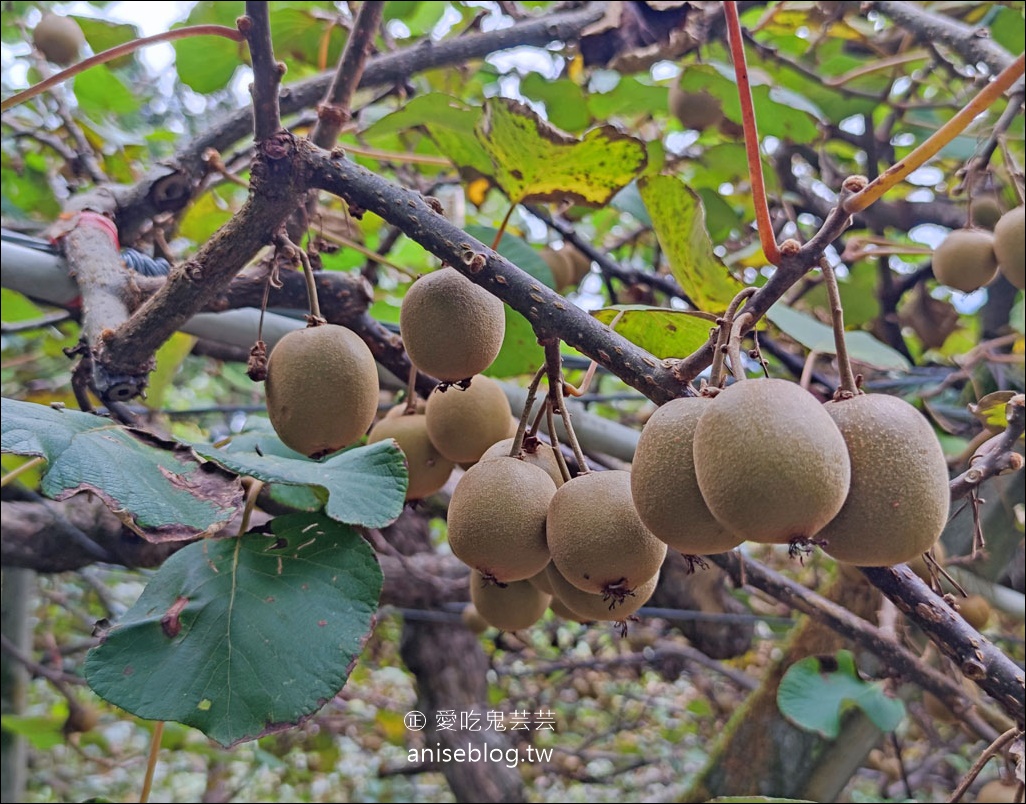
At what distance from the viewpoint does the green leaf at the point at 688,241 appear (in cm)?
106

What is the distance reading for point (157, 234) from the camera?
134 centimetres

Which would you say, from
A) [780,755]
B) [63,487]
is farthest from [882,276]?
[63,487]

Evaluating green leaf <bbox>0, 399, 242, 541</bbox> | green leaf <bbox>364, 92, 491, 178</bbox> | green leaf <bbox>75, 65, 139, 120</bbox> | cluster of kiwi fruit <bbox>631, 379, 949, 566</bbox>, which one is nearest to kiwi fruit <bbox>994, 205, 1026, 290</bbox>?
green leaf <bbox>364, 92, 491, 178</bbox>

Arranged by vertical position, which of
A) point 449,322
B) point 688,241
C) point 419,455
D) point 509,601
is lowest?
point 509,601

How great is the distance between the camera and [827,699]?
1.52 m

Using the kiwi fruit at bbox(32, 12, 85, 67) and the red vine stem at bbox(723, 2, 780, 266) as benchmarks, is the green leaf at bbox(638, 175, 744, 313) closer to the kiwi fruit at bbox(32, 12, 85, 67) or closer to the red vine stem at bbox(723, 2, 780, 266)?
the red vine stem at bbox(723, 2, 780, 266)

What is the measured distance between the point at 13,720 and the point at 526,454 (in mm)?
1664

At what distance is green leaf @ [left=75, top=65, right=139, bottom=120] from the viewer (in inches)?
83.4

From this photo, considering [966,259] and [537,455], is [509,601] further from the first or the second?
[966,259]

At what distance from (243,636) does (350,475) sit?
204 mm

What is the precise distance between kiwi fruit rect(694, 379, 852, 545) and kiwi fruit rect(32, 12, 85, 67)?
220 cm

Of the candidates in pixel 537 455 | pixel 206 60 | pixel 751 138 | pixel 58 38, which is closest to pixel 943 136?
pixel 751 138

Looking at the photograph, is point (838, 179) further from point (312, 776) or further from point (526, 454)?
point (312, 776)

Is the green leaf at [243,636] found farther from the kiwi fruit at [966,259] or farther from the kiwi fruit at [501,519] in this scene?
the kiwi fruit at [966,259]
